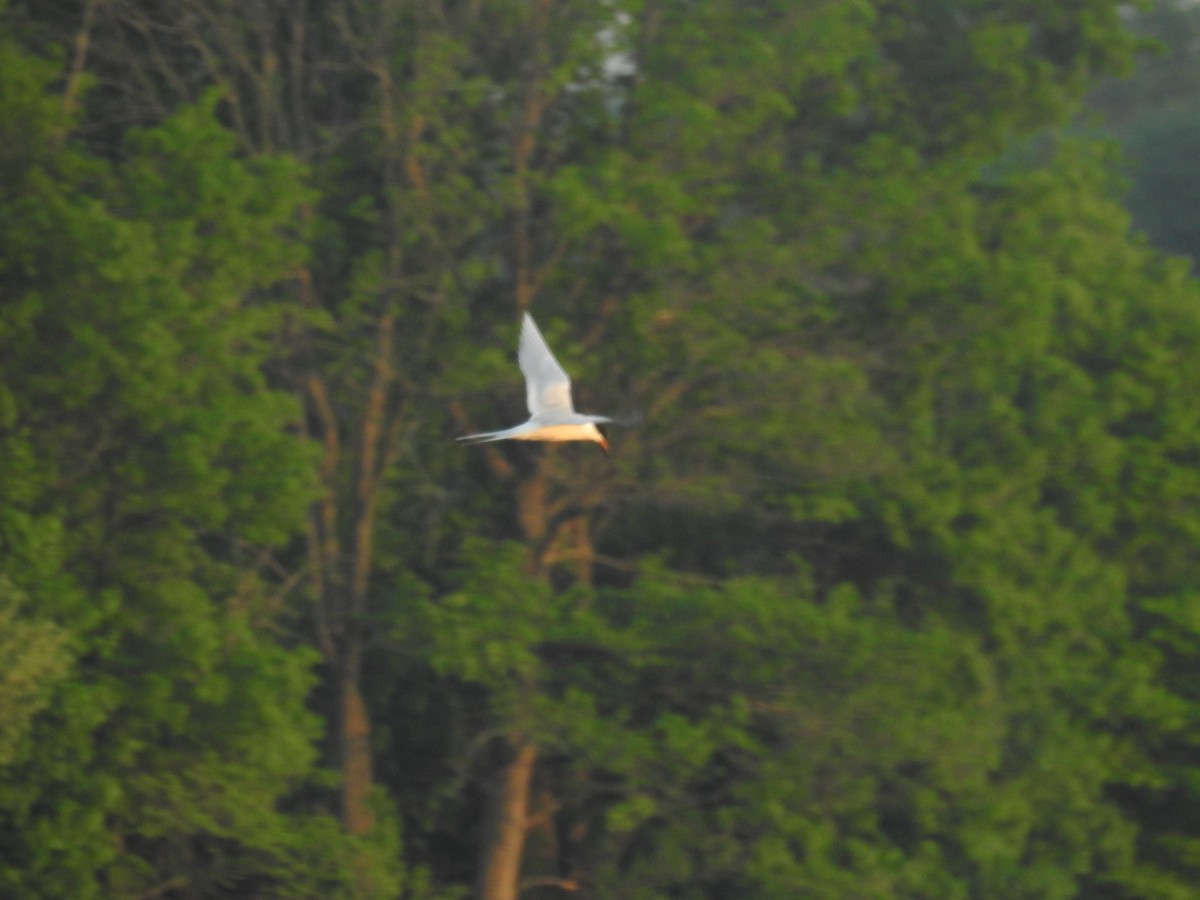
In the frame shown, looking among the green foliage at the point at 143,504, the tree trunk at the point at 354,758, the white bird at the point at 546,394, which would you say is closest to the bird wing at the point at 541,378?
the white bird at the point at 546,394

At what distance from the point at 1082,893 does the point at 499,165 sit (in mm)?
9675

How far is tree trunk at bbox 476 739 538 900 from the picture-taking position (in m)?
18.8

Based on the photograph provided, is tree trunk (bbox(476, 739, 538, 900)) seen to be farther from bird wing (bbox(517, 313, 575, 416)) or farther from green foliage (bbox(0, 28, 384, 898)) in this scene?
bird wing (bbox(517, 313, 575, 416))

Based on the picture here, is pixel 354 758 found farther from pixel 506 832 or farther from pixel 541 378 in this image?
pixel 541 378

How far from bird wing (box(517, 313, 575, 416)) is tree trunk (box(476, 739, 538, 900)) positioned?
23.3ft

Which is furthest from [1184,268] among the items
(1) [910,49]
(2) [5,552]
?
(2) [5,552]

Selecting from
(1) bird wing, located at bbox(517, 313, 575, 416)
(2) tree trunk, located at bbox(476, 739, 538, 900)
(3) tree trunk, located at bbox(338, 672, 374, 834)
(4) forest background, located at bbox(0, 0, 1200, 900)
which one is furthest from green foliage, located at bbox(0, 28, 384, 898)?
(1) bird wing, located at bbox(517, 313, 575, 416)

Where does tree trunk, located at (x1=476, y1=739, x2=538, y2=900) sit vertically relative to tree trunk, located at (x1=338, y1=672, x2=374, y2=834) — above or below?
below

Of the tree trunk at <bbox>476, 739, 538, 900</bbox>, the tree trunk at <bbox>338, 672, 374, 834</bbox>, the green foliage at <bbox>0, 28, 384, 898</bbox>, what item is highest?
the green foliage at <bbox>0, 28, 384, 898</bbox>

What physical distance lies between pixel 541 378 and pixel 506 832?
775 cm

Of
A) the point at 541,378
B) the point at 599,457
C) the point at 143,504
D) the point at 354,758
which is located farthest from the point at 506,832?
the point at 541,378

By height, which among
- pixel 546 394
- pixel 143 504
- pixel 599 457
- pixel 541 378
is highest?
pixel 541 378

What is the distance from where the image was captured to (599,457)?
62.8 ft

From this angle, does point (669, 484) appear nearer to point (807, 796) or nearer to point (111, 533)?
point (807, 796)
